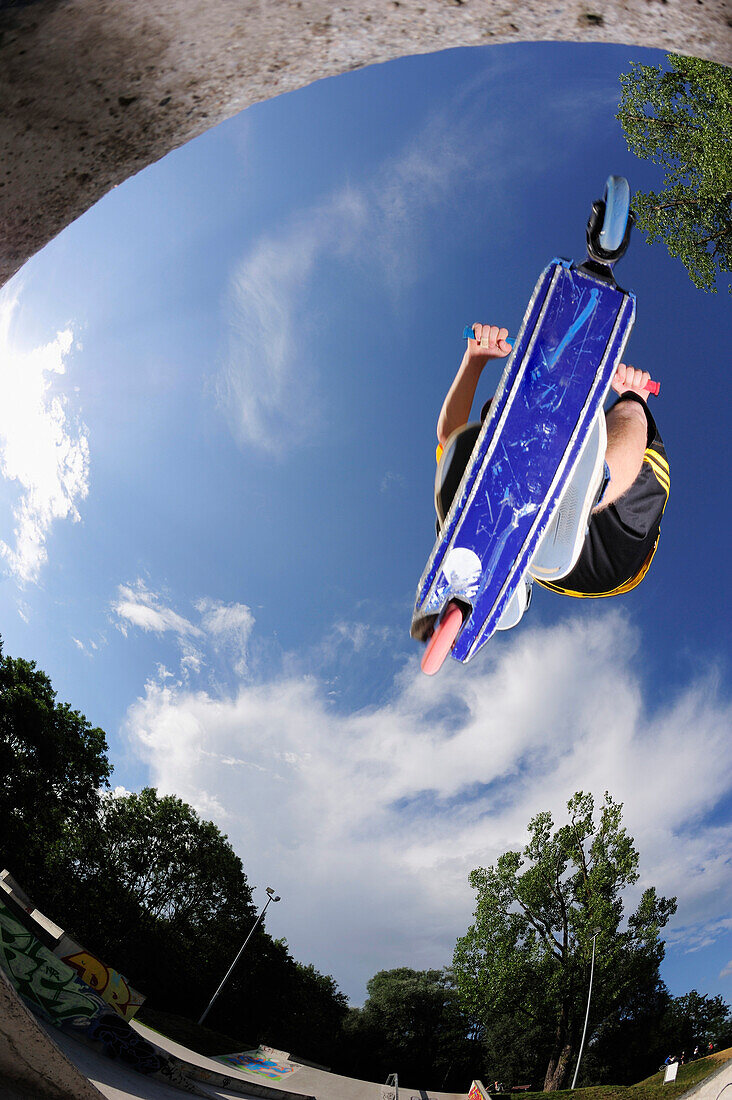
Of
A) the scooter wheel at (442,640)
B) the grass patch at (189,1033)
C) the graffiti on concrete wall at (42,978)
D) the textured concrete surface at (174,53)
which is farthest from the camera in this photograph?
the grass patch at (189,1033)

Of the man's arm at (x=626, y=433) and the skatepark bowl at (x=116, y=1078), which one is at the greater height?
the man's arm at (x=626, y=433)

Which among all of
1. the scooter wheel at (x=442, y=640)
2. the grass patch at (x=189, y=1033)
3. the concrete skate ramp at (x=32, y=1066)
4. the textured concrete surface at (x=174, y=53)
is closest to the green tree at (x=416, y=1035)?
the grass patch at (x=189, y=1033)

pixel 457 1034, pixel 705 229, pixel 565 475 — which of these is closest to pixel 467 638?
pixel 565 475

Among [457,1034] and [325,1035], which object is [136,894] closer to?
[325,1035]

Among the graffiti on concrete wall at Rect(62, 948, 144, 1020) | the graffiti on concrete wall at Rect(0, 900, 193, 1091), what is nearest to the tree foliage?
the graffiti on concrete wall at Rect(62, 948, 144, 1020)

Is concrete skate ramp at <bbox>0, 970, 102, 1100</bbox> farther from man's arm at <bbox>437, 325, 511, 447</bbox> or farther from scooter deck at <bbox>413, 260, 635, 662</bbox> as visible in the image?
man's arm at <bbox>437, 325, 511, 447</bbox>

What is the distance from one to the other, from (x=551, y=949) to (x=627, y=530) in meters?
20.9

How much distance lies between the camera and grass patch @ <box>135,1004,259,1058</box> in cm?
1528

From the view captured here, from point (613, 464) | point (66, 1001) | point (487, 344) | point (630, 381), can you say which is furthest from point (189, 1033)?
point (630, 381)

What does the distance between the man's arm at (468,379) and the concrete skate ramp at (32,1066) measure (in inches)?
180

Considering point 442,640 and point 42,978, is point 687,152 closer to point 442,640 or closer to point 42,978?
point 442,640

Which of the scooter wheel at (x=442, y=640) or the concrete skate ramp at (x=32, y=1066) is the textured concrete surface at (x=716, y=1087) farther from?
the scooter wheel at (x=442, y=640)

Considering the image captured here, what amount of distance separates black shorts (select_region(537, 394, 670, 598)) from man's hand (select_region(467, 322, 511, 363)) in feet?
3.07

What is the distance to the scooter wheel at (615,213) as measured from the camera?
10.3 feet
